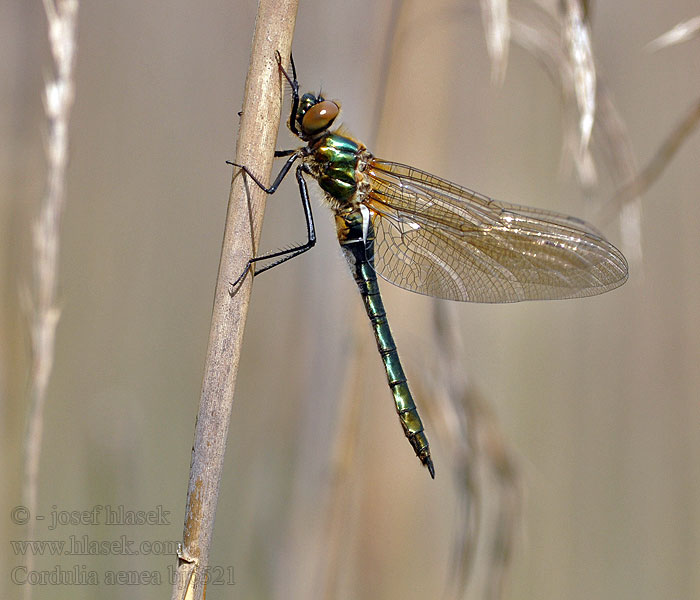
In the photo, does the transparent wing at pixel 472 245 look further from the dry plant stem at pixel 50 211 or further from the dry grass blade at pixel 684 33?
the dry plant stem at pixel 50 211

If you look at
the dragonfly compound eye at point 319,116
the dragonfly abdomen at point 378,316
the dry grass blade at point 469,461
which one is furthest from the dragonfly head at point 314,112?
the dry grass blade at point 469,461

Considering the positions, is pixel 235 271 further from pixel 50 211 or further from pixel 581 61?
pixel 581 61

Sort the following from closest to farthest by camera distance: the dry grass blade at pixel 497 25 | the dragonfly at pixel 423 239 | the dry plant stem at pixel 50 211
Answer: the dry plant stem at pixel 50 211 → the dry grass blade at pixel 497 25 → the dragonfly at pixel 423 239

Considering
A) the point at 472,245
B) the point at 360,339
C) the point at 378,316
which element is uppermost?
the point at 472,245

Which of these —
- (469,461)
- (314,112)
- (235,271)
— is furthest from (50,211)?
(469,461)

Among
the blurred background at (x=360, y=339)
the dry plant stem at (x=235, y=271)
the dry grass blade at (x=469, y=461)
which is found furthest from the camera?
the blurred background at (x=360, y=339)

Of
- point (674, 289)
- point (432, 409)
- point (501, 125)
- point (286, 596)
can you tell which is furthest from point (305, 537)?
point (501, 125)
